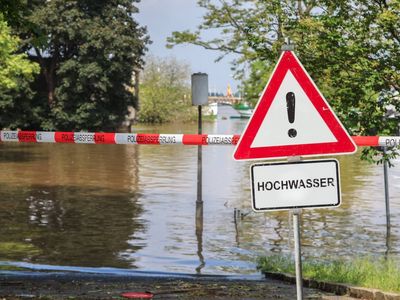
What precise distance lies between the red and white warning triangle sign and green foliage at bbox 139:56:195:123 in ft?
305

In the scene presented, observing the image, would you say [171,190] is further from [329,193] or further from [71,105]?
[71,105]

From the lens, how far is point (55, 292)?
26.0 feet

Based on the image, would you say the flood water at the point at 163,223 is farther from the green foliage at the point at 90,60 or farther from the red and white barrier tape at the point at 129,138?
the green foliage at the point at 90,60

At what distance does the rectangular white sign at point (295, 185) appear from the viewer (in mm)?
5129

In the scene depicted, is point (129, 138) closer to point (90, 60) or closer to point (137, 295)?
point (137, 295)

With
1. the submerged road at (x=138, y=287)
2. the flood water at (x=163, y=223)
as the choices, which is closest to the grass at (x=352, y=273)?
the submerged road at (x=138, y=287)

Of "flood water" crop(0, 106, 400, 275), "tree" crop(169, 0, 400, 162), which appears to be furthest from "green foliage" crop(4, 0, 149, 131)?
"tree" crop(169, 0, 400, 162)

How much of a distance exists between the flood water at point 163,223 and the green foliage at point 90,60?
31.0 meters

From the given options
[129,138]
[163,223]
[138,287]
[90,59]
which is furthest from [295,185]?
[90,59]

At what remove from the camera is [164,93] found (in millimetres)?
99938

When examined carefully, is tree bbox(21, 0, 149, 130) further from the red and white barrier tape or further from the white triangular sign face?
the white triangular sign face

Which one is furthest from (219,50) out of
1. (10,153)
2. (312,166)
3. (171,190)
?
(312,166)

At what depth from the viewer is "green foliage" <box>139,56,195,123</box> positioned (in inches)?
3875

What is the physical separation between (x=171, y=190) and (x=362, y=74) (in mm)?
10539
